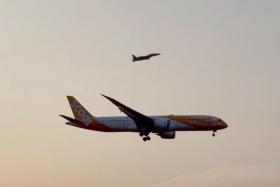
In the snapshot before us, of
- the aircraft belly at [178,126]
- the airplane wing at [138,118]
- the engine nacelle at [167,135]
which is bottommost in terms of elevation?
the engine nacelle at [167,135]

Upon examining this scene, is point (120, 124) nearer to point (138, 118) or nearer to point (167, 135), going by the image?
point (138, 118)

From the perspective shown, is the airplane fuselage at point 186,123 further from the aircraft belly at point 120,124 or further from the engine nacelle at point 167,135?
the engine nacelle at point 167,135

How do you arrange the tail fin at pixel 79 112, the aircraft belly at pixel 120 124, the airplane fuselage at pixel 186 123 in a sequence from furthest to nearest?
the tail fin at pixel 79 112
the aircraft belly at pixel 120 124
the airplane fuselage at pixel 186 123

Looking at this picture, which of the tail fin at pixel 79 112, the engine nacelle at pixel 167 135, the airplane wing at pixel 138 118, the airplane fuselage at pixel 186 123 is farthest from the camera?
the tail fin at pixel 79 112

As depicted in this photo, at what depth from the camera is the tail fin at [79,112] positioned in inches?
4951

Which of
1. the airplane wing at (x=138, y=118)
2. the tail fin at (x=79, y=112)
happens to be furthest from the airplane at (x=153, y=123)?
the tail fin at (x=79, y=112)

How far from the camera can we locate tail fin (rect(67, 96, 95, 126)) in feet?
413

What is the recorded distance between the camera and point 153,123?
11656cm

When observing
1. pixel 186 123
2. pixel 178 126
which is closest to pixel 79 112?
pixel 178 126

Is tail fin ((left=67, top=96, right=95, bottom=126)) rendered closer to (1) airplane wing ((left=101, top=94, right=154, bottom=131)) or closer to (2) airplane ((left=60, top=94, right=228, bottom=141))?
(2) airplane ((left=60, top=94, right=228, bottom=141))

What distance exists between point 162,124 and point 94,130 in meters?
13.1

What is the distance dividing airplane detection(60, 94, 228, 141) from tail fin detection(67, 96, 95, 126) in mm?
3368

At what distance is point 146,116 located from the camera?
116 m

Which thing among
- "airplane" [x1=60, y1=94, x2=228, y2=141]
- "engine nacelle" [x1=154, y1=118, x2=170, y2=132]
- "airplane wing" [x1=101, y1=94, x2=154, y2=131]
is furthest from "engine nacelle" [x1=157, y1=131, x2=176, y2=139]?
"airplane wing" [x1=101, y1=94, x2=154, y2=131]
